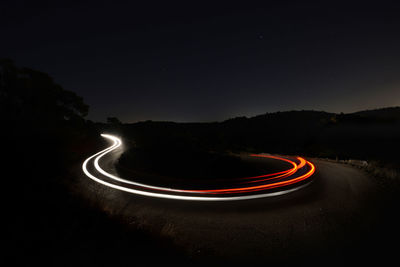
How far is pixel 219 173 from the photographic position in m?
10.6

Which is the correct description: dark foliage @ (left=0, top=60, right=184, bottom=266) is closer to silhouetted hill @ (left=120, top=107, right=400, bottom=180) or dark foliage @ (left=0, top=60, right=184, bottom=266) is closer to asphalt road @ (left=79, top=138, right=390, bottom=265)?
asphalt road @ (left=79, top=138, right=390, bottom=265)

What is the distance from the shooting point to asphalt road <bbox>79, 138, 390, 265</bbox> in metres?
4.09

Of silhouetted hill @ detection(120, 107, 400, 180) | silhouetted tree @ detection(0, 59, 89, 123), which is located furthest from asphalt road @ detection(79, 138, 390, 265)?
silhouetted tree @ detection(0, 59, 89, 123)

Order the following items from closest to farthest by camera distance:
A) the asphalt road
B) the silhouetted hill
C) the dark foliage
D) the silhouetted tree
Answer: the dark foliage → the asphalt road → the silhouetted hill → the silhouetted tree

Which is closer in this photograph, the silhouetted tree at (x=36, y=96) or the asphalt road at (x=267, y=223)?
the asphalt road at (x=267, y=223)

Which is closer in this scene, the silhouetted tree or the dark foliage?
the dark foliage

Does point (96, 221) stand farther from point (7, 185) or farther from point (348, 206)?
point (348, 206)

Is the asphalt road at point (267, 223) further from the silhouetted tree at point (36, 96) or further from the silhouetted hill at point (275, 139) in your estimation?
the silhouetted tree at point (36, 96)

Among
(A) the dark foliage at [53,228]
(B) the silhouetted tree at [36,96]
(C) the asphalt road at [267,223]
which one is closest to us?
(A) the dark foliage at [53,228]

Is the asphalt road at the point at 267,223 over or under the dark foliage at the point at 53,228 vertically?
under

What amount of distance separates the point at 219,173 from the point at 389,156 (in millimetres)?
30511

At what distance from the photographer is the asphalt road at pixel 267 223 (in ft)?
13.4

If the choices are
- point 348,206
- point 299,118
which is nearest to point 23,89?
point 348,206

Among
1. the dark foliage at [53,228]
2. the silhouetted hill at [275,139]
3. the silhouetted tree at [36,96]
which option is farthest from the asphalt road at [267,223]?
the silhouetted tree at [36,96]
